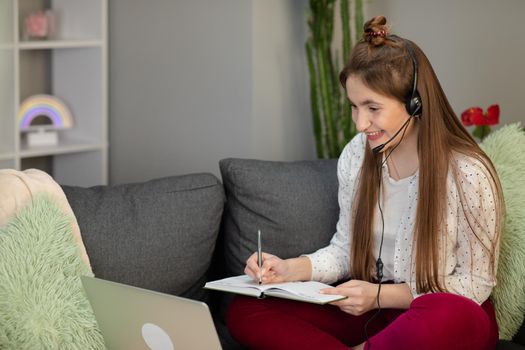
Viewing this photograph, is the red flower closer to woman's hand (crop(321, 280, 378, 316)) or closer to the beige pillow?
woman's hand (crop(321, 280, 378, 316))

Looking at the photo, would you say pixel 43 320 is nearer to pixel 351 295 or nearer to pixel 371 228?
pixel 351 295

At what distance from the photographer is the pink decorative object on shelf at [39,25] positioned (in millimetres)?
3217

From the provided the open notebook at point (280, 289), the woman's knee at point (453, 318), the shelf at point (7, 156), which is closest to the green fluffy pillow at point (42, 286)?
the open notebook at point (280, 289)

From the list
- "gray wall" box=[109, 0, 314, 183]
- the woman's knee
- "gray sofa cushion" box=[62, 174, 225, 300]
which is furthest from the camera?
"gray wall" box=[109, 0, 314, 183]

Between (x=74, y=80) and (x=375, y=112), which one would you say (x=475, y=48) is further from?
(x=74, y=80)

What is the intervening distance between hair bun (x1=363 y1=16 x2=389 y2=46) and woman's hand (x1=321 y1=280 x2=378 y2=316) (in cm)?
57

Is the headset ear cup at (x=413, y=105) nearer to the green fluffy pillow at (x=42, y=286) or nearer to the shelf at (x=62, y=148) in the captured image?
the green fluffy pillow at (x=42, y=286)

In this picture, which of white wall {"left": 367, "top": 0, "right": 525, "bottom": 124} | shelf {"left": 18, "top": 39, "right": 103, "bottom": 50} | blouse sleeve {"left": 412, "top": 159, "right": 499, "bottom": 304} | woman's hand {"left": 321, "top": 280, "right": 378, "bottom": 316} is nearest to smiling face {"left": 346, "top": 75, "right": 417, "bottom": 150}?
blouse sleeve {"left": 412, "top": 159, "right": 499, "bottom": 304}

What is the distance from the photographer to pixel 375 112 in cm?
212

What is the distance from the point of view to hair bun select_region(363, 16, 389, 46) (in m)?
2.12

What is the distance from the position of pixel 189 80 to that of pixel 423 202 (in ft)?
4.40

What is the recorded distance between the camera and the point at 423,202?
2139mm

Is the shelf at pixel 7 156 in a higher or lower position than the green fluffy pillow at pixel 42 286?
higher

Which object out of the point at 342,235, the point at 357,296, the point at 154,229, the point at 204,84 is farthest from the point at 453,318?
the point at 204,84
